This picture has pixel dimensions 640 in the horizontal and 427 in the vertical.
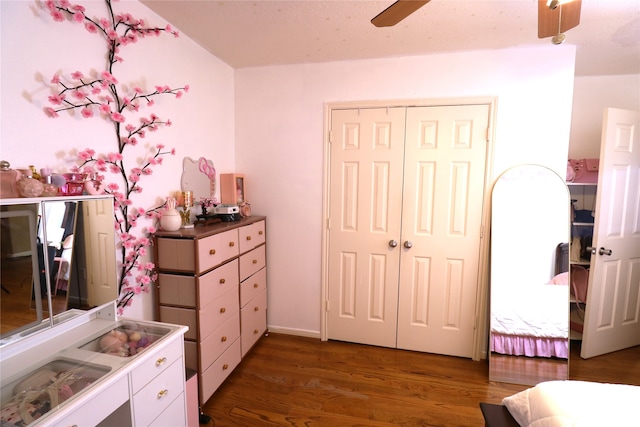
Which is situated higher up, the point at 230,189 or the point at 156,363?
the point at 230,189

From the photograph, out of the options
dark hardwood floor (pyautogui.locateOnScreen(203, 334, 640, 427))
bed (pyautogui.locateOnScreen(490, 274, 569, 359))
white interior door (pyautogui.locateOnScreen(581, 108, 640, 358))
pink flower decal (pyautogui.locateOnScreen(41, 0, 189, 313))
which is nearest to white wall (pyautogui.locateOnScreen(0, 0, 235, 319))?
pink flower decal (pyautogui.locateOnScreen(41, 0, 189, 313))

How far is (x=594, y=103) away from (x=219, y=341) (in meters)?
3.81

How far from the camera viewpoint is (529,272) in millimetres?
2324

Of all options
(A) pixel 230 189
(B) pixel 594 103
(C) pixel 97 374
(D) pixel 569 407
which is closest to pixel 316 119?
(A) pixel 230 189

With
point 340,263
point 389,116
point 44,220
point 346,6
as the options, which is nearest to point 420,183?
point 389,116

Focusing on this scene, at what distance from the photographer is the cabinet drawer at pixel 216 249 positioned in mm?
1771

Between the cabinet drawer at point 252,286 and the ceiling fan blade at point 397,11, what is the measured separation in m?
1.89

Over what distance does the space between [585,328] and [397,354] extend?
1.57m

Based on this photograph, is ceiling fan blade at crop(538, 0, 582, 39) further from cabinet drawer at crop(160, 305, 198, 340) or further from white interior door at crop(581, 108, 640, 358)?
cabinet drawer at crop(160, 305, 198, 340)

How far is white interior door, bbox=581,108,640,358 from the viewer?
2.38 m

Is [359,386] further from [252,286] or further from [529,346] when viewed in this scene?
[529,346]

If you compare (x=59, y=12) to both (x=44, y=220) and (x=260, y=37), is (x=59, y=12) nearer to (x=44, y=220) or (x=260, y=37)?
(x=44, y=220)

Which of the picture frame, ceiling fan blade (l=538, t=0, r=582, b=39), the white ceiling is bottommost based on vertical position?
the picture frame

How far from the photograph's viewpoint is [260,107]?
2730 millimetres
